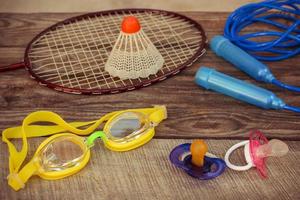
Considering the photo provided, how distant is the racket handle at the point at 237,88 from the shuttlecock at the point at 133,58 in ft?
0.26

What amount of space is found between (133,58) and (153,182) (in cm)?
25

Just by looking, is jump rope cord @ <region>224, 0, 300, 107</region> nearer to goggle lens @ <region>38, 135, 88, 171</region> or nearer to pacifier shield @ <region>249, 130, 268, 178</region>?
pacifier shield @ <region>249, 130, 268, 178</region>

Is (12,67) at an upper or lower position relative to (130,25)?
lower

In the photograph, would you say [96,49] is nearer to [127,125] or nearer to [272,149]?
[127,125]

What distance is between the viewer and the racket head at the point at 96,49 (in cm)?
76

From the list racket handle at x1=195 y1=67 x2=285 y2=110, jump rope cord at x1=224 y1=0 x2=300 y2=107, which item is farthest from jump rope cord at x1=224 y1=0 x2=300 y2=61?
racket handle at x1=195 y1=67 x2=285 y2=110

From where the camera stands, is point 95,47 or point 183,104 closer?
point 183,104

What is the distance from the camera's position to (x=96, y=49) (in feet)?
2.79

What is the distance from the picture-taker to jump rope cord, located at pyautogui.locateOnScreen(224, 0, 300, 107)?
81 cm

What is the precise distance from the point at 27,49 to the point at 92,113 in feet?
0.69

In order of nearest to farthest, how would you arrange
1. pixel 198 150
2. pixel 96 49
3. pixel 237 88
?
pixel 198 150, pixel 237 88, pixel 96 49

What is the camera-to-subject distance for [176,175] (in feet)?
1.94

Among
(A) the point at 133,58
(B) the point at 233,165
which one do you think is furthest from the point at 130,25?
(B) the point at 233,165

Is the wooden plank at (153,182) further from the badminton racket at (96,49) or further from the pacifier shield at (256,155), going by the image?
the badminton racket at (96,49)
